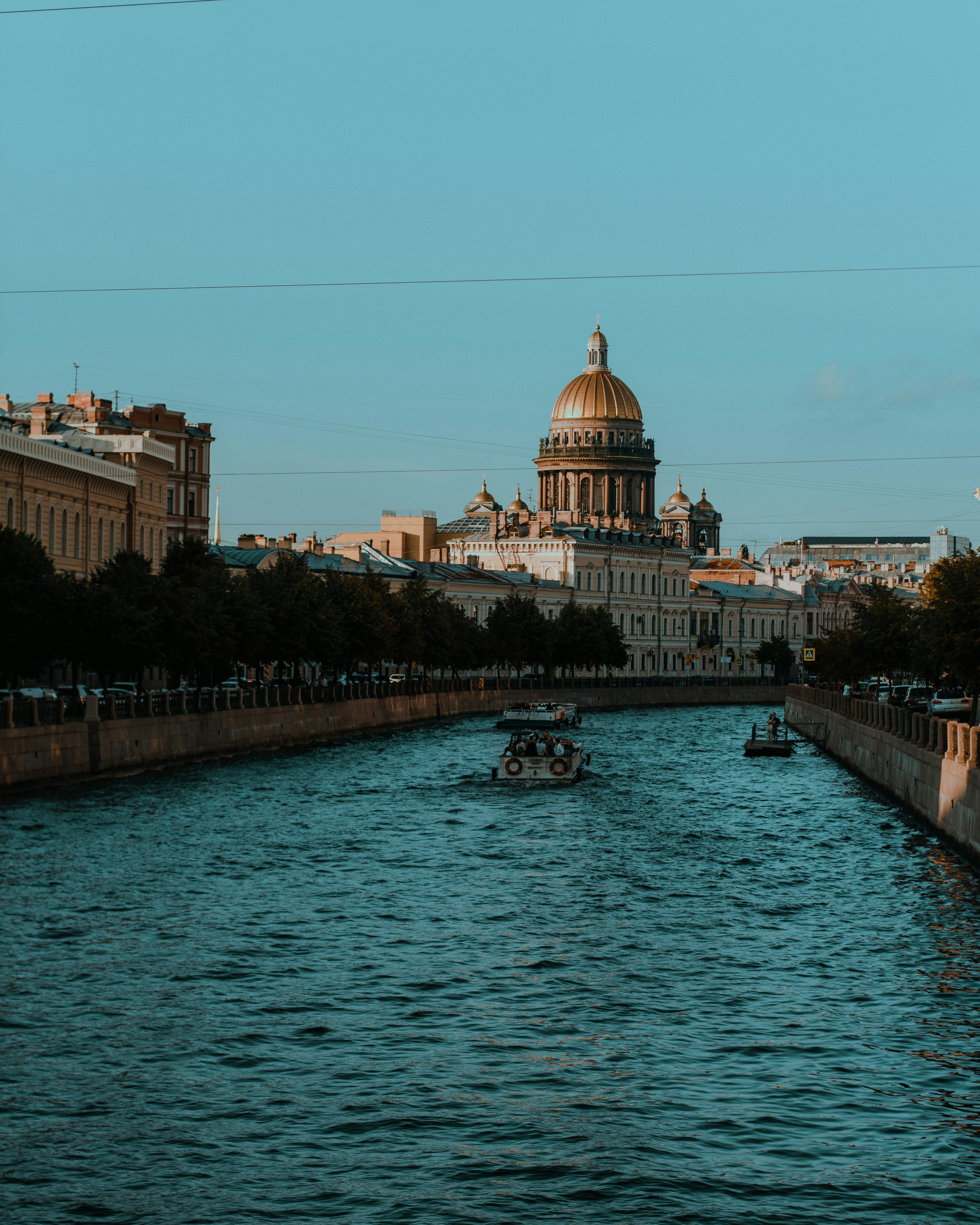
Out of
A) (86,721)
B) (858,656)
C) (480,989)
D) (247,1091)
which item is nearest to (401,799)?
(86,721)

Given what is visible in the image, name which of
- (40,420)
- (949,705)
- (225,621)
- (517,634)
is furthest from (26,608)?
(517,634)

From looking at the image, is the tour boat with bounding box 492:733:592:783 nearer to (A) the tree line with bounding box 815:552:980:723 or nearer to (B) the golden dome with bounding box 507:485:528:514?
(A) the tree line with bounding box 815:552:980:723

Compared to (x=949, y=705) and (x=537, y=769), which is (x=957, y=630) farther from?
(x=949, y=705)

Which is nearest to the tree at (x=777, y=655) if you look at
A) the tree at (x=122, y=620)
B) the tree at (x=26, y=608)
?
the tree at (x=122, y=620)

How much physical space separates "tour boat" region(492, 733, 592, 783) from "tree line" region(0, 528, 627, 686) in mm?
11763

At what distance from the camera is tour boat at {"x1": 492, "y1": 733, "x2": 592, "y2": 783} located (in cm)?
5584

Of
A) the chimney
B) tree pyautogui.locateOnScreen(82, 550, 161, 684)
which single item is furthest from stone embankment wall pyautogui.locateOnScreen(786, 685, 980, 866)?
Answer: the chimney

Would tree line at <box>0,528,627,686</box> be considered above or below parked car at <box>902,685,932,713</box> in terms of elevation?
above

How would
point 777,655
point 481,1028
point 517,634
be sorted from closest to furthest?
point 481,1028 < point 517,634 < point 777,655

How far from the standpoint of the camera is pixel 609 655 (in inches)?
5546

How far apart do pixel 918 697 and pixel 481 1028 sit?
65.1 meters

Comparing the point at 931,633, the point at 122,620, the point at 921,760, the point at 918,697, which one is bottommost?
the point at 921,760

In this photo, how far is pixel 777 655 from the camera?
182 metres

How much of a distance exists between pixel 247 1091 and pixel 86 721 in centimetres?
3081
